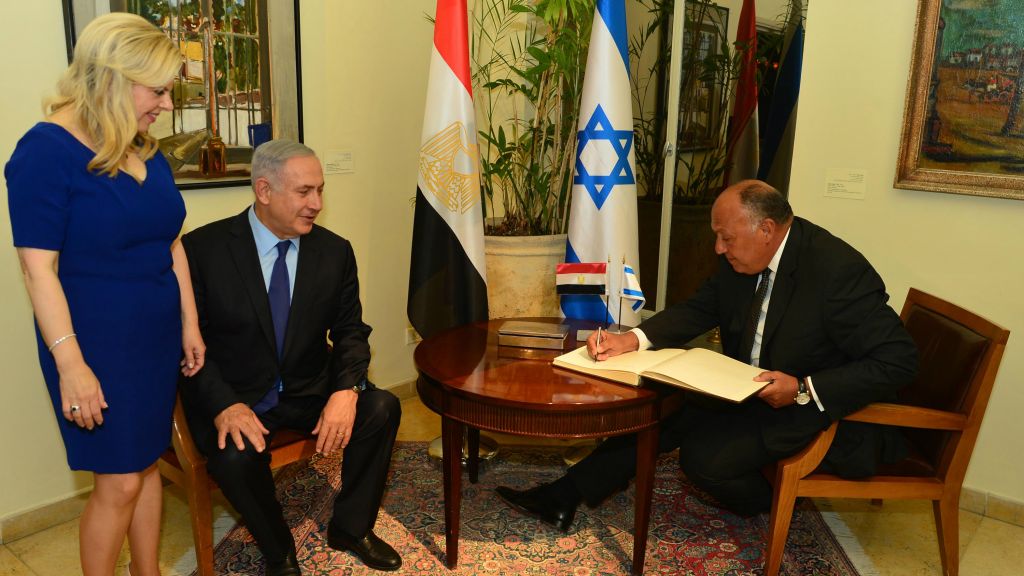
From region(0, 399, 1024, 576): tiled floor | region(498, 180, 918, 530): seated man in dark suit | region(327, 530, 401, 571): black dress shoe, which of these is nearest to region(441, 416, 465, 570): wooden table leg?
region(327, 530, 401, 571): black dress shoe

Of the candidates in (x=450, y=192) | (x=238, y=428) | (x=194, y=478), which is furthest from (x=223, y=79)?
(x=194, y=478)

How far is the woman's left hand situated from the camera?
2.23 m

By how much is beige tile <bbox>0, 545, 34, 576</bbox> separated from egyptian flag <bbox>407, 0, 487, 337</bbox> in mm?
1610

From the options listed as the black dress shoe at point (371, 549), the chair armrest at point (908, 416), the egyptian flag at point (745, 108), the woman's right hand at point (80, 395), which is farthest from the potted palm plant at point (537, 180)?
the woman's right hand at point (80, 395)

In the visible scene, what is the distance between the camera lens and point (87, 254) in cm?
187

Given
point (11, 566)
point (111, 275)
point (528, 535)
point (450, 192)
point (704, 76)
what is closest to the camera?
point (111, 275)

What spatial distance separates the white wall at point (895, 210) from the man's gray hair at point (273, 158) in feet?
6.65

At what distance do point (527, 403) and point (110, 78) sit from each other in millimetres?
1291

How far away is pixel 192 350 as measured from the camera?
224cm

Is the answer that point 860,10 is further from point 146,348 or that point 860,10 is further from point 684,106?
point 146,348

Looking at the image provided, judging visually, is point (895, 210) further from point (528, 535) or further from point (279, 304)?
point (279, 304)

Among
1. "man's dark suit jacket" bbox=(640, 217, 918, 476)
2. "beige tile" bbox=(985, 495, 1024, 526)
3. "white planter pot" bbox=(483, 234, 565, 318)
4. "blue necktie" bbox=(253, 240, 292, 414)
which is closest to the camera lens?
"man's dark suit jacket" bbox=(640, 217, 918, 476)

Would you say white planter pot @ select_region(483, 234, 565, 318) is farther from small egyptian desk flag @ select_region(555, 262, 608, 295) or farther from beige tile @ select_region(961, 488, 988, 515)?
beige tile @ select_region(961, 488, 988, 515)

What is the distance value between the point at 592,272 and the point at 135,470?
1.50 meters
